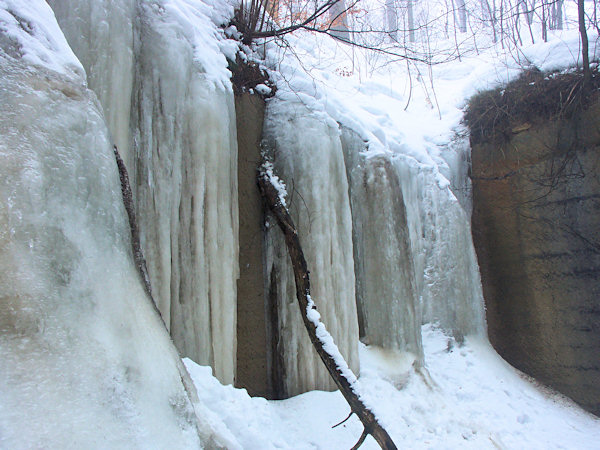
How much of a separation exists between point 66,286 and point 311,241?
104 inches

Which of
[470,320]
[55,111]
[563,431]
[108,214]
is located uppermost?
[55,111]

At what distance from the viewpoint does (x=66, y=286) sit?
130cm

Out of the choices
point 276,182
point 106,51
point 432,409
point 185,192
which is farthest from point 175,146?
point 432,409

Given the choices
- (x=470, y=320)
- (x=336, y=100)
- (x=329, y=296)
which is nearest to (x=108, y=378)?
(x=329, y=296)

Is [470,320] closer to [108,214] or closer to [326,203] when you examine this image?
[326,203]

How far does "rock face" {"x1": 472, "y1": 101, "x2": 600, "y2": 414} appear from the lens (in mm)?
5102

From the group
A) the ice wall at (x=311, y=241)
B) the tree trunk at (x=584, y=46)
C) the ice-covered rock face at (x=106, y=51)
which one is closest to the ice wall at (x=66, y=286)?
the ice-covered rock face at (x=106, y=51)

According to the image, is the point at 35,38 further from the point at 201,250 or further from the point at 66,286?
the point at 201,250

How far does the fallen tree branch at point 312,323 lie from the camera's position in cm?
281

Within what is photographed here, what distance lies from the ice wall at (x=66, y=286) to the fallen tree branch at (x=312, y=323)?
1.45 m

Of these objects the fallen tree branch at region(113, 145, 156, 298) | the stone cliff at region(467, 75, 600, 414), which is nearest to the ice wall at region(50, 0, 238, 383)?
the fallen tree branch at region(113, 145, 156, 298)

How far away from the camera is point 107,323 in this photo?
1.35 meters

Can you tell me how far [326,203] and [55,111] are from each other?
8.93 feet

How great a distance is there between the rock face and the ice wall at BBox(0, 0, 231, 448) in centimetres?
499
